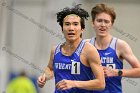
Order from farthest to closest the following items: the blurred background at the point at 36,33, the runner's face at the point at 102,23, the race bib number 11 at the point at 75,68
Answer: the blurred background at the point at 36,33 → the runner's face at the point at 102,23 → the race bib number 11 at the point at 75,68

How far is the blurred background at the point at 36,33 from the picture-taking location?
11109 millimetres

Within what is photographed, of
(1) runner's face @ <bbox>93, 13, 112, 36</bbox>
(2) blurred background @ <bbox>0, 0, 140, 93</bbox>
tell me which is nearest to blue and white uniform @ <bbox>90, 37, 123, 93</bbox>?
(1) runner's face @ <bbox>93, 13, 112, 36</bbox>

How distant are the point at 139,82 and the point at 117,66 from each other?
5.62m

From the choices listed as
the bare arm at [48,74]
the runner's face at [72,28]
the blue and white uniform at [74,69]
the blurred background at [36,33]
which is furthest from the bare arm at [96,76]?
the blurred background at [36,33]

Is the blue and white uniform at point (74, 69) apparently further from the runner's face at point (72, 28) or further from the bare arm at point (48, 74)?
the bare arm at point (48, 74)

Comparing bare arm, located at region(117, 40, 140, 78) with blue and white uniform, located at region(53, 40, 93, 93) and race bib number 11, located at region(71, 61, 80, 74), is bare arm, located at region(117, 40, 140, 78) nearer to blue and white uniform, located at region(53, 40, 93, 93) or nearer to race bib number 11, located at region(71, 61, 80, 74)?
blue and white uniform, located at region(53, 40, 93, 93)

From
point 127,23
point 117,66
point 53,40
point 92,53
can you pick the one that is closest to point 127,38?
point 127,23

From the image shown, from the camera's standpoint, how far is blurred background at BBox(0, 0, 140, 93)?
11.1 m

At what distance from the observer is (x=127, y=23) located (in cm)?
1184

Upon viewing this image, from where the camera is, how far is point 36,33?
1162cm

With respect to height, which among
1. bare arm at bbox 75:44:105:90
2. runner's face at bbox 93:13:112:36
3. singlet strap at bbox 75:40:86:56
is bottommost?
bare arm at bbox 75:44:105:90

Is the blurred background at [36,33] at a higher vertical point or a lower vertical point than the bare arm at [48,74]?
lower

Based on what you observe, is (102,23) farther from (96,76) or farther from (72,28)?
(96,76)

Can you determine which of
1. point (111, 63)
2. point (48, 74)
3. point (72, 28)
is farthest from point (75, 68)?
point (111, 63)
